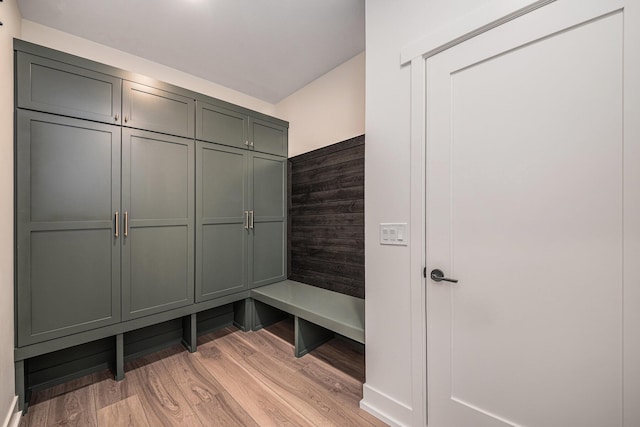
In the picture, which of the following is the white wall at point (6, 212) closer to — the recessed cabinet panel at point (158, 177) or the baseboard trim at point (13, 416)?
the baseboard trim at point (13, 416)

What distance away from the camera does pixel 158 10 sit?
1.79 m

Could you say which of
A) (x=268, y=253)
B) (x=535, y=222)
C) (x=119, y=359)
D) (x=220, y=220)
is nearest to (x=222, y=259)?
(x=220, y=220)

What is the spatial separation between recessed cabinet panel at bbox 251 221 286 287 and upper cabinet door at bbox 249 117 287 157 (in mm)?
823

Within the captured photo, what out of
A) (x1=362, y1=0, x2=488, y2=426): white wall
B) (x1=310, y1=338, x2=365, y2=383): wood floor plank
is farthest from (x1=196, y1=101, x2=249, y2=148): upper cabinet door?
(x1=310, y1=338, x2=365, y2=383): wood floor plank

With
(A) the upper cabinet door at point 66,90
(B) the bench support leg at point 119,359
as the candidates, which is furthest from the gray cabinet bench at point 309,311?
(A) the upper cabinet door at point 66,90

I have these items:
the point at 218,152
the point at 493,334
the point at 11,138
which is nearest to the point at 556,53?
the point at 493,334

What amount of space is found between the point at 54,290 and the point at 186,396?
1104mm

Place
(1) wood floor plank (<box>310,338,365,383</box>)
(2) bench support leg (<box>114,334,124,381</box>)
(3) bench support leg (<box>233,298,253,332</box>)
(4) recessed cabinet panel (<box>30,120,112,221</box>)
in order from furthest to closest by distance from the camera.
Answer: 1. (3) bench support leg (<box>233,298,253,332</box>)
2. (1) wood floor plank (<box>310,338,365,383</box>)
3. (2) bench support leg (<box>114,334,124,381</box>)
4. (4) recessed cabinet panel (<box>30,120,112,221</box>)

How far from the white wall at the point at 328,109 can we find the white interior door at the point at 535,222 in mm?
1137

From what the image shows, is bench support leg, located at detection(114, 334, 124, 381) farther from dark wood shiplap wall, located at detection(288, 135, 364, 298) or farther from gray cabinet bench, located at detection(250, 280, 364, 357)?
dark wood shiplap wall, located at detection(288, 135, 364, 298)

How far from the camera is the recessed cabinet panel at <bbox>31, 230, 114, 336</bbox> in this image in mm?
1572

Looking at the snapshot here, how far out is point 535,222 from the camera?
1.03 m

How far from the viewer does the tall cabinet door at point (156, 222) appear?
190 cm

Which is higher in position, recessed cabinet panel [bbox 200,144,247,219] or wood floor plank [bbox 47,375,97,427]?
recessed cabinet panel [bbox 200,144,247,219]
